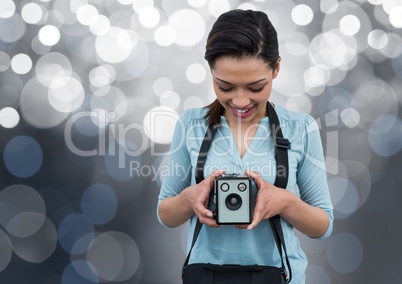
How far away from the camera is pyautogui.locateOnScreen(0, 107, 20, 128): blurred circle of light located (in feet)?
7.61

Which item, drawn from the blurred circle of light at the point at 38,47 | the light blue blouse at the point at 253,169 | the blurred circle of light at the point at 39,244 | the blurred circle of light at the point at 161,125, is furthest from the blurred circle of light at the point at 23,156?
the light blue blouse at the point at 253,169

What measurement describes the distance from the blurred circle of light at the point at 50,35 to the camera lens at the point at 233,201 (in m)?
1.53

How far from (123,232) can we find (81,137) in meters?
0.40

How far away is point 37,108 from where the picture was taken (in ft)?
7.76

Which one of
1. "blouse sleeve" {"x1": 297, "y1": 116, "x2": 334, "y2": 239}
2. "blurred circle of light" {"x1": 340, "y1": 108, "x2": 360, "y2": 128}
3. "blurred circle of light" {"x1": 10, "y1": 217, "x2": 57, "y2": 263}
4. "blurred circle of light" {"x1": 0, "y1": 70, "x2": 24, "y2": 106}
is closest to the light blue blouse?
"blouse sleeve" {"x1": 297, "y1": 116, "x2": 334, "y2": 239}

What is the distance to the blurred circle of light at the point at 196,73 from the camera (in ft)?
7.22

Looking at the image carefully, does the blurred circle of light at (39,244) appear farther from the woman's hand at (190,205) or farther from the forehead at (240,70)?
Answer: the forehead at (240,70)

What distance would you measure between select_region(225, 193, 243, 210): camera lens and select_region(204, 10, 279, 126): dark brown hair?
22cm

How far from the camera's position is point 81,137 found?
7.58 ft

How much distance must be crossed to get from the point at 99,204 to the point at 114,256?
0.21m

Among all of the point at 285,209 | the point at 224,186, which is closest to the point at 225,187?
the point at 224,186

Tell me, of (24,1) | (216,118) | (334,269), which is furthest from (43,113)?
(216,118)

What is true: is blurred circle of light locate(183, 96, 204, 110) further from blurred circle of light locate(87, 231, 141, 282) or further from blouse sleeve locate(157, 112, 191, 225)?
blouse sleeve locate(157, 112, 191, 225)

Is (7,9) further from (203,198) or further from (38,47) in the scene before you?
(203,198)
